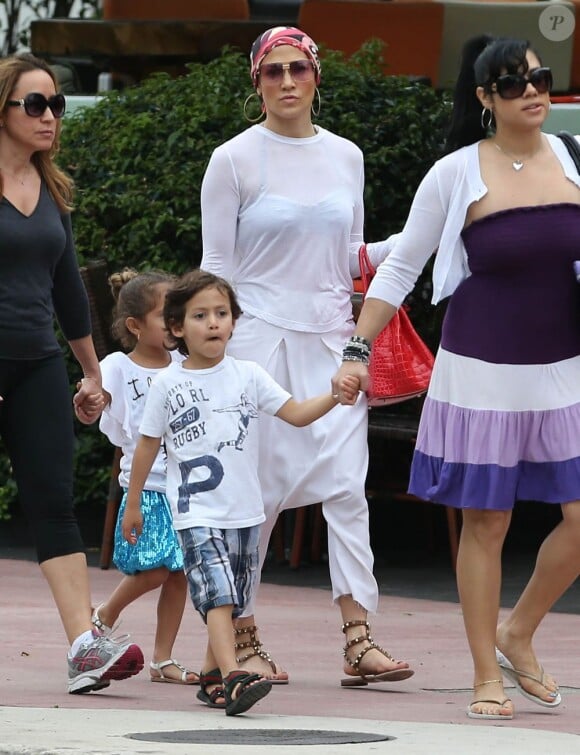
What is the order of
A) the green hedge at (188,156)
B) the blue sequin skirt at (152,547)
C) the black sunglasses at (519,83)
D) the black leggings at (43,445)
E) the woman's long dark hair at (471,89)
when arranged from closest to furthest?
the black sunglasses at (519,83) → the woman's long dark hair at (471,89) → the black leggings at (43,445) → the blue sequin skirt at (152,547) → the green hedge at (188,156)

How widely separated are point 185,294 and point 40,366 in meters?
0.52

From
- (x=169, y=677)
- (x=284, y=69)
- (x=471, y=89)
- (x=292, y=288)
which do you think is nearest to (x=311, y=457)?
(x=292, y=288)

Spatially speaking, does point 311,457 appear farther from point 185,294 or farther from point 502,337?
point 502,337

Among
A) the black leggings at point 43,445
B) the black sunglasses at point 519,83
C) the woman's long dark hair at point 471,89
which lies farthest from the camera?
the black leggings at point 43,445

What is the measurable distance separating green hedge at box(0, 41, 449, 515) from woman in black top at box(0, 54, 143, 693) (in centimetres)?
309

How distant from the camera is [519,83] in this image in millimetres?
5242

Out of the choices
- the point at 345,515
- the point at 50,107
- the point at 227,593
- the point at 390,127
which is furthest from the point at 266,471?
the point at 390,127

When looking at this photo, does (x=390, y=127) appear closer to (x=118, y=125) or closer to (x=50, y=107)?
(x=118, y=125)

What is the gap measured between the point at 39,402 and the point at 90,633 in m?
0.73

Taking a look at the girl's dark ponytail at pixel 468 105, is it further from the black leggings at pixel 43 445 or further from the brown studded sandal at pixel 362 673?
the brown studded sandal at pixel 362 673

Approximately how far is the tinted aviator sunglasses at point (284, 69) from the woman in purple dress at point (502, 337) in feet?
2.77

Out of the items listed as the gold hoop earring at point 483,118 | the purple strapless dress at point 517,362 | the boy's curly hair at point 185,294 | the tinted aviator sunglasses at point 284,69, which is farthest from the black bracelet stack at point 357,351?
the tinted aviator sunglasses at point 284,69

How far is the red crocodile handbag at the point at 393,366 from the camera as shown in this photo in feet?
20.5

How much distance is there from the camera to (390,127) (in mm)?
8977
